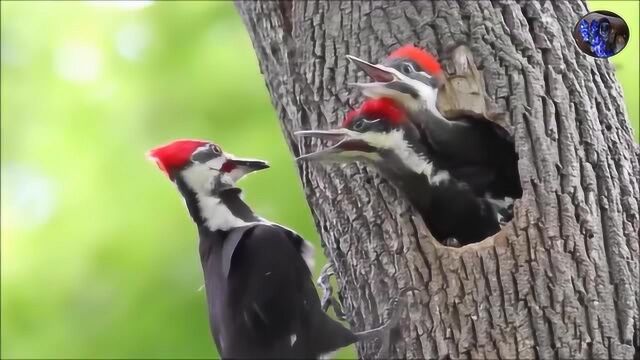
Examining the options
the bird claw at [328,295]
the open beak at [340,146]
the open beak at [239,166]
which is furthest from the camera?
the bird claw at [328,295]

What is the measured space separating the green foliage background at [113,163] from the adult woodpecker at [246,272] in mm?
1234

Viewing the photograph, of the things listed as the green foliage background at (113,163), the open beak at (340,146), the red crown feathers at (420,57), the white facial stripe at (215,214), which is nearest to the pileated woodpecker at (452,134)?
the red crown feathers at (420,57)

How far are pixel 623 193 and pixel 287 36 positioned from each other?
0.88 meters

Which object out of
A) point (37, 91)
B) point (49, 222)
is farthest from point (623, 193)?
point (37, 91)

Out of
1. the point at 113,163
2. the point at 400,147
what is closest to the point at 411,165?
the point at 400,147

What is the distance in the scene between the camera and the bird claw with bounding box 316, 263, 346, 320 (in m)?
1.92

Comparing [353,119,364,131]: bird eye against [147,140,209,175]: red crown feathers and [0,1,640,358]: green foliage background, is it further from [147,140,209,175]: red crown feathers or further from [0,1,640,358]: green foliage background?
[0,1,640,358]: green foliage background

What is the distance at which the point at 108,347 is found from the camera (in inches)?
132

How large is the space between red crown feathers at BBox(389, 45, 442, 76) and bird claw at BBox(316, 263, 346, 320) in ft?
1.60

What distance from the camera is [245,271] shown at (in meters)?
1.68

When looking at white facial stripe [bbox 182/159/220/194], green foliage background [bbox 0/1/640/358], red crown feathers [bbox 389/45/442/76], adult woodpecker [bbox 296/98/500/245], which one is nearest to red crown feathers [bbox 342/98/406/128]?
adult woodpecker [bbox 296/98/500/245]

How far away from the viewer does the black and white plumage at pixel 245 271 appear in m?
1.64

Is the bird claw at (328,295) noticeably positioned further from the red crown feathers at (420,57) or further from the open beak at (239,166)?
the red crown feathers at (420,57)

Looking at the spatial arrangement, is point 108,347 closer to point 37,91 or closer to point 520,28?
point 37,91
